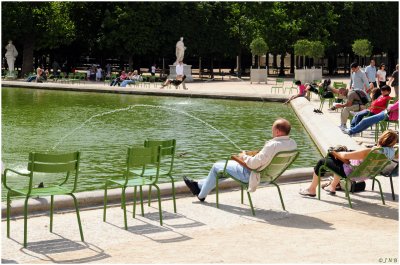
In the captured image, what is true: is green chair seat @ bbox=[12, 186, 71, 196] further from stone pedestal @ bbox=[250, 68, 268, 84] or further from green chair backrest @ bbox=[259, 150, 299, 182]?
stone pedestal @ bbox=[250, 68, 268, 84]

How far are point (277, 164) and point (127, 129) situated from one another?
10149 millimetres

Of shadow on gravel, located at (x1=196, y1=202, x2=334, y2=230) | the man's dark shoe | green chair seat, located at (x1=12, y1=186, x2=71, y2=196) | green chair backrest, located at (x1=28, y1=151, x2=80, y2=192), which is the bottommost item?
shadow on gravel, located at (x1=196, y1=202, x2=334, y2=230)

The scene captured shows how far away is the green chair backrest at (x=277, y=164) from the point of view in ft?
26.2

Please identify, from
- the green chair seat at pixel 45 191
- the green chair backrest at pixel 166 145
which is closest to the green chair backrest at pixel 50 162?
the green chair seat at pixel 45 191

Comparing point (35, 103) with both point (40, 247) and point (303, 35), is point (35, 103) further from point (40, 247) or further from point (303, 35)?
point (303, 35)

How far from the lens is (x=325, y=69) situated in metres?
73.2

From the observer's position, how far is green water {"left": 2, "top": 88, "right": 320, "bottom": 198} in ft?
41.7

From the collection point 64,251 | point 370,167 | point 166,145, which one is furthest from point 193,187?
point 64,251

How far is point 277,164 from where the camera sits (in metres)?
8.09

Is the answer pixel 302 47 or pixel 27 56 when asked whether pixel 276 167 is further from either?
pixel 27 56

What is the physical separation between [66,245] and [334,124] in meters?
11.2

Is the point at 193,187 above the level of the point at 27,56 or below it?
below

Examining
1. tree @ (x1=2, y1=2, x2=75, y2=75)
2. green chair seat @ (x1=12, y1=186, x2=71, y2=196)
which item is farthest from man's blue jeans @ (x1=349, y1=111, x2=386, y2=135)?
tree @ (x1=2, y1=2, x2=75, y2=75)

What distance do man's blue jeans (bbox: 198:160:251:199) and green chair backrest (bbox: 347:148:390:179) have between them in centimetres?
116
